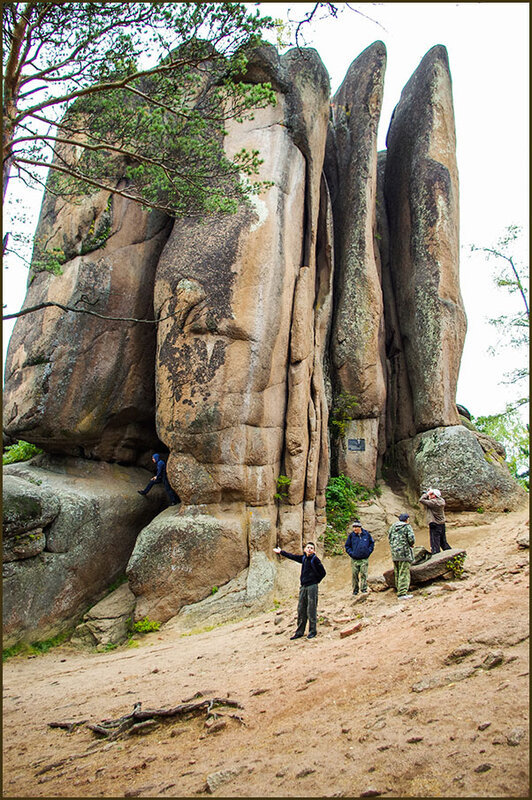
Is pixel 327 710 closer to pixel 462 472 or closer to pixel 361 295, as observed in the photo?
pixel 462 472

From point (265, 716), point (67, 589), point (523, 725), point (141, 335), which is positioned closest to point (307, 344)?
point (141, 335)

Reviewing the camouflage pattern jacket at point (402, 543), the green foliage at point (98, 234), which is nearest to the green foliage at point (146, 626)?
the camouflage pattern jacket at point (402, 543)

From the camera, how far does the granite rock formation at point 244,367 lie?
13.1 metres

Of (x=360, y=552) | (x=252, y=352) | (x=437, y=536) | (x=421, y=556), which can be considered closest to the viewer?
(x=421, y=556)

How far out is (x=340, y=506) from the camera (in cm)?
1633

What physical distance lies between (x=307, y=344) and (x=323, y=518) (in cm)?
481

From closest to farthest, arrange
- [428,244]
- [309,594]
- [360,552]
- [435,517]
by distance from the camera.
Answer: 1. [309,594]
2. [360,552]
3. [435,517]
4. [428,244]

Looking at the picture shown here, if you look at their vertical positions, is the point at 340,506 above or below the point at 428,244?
below

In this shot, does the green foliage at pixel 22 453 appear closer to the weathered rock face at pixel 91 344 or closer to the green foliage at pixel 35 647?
the weathered rock face at pixel 91 344

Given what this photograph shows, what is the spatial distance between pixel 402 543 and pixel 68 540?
8.03 meters

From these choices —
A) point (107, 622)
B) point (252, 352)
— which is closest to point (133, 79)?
point (252, 352)

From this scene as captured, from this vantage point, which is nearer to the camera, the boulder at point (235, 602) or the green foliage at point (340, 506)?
the boulder at point (235, 602)

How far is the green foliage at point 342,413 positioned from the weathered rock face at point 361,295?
0.54 ft

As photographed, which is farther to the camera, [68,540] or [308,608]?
[68,540]
